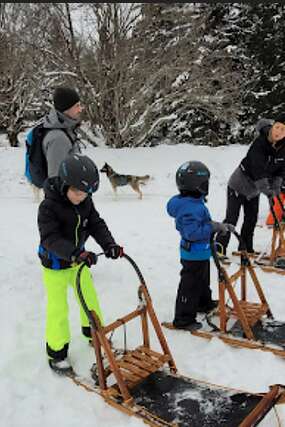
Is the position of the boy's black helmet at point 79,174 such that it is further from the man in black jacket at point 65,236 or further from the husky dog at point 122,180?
the husky dog at point 122,180

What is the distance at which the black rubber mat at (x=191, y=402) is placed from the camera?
107 inches

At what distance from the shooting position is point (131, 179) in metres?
11.8

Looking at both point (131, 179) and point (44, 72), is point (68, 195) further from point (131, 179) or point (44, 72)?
point (44, 72)

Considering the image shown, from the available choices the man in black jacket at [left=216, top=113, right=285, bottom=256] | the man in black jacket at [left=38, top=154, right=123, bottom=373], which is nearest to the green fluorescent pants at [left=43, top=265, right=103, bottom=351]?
the man in black jacket at [left=38, top=154, right=123, bottom=373]

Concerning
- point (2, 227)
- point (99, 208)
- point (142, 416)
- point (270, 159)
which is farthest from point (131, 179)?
point (142, 416)

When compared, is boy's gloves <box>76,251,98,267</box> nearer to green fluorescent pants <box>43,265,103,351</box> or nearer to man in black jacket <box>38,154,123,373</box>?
man in black jacket <box>38,154,123,373</box>

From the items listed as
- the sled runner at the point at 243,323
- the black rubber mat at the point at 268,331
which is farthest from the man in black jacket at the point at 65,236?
the black rubber mat at the point at 268,331

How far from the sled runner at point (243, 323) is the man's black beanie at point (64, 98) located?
5.52 feet

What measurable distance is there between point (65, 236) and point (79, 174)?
556 millimetres

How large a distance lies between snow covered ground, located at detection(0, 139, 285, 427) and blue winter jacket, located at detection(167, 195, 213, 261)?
2.64ft

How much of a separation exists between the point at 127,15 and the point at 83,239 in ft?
41.7

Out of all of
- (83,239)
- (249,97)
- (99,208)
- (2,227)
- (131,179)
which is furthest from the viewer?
(249,97)

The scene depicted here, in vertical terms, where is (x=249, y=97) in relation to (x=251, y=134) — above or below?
above

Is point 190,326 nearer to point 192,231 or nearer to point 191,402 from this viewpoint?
point 192,231
